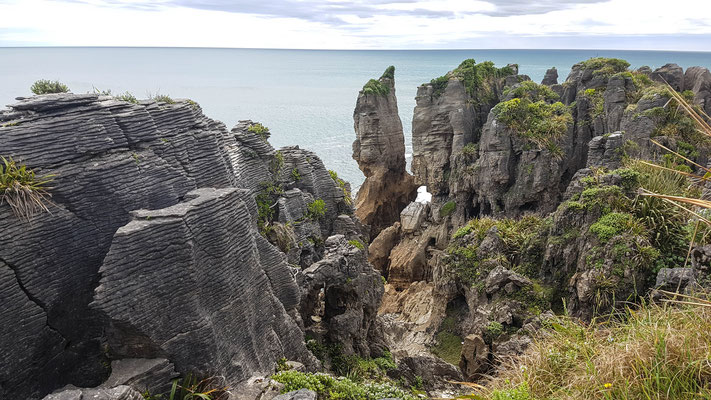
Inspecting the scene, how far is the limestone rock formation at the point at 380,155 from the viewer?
42.0 m

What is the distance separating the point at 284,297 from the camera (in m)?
15.5

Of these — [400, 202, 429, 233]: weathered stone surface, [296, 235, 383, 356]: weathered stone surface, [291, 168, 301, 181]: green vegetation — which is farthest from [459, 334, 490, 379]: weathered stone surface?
[400, 202, 429, 233]: weathered stone surface

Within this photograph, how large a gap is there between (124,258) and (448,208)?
1156 inches

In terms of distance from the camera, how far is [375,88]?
4150cm

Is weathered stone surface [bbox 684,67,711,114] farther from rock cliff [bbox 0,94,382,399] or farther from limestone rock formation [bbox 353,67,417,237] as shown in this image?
rock cliff [bbox 0,94,382,399]

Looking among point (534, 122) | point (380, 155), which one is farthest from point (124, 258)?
point (380, 155)

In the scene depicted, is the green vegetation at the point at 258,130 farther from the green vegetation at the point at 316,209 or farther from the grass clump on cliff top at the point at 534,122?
the grass clump on cliff top at the point at 534,122

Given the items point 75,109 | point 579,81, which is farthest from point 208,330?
point 579,81

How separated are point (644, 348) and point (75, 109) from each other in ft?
41.1

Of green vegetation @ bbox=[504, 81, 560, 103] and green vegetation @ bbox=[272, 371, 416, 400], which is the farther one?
green vegetation @ bbox=[504, 81, 560, 103]

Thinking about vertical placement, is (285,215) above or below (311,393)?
above

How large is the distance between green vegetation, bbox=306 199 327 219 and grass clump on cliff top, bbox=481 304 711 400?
14.4 m

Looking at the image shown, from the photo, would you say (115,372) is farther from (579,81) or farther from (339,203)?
(579,81)

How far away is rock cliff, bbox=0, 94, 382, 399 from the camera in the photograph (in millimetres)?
10250
